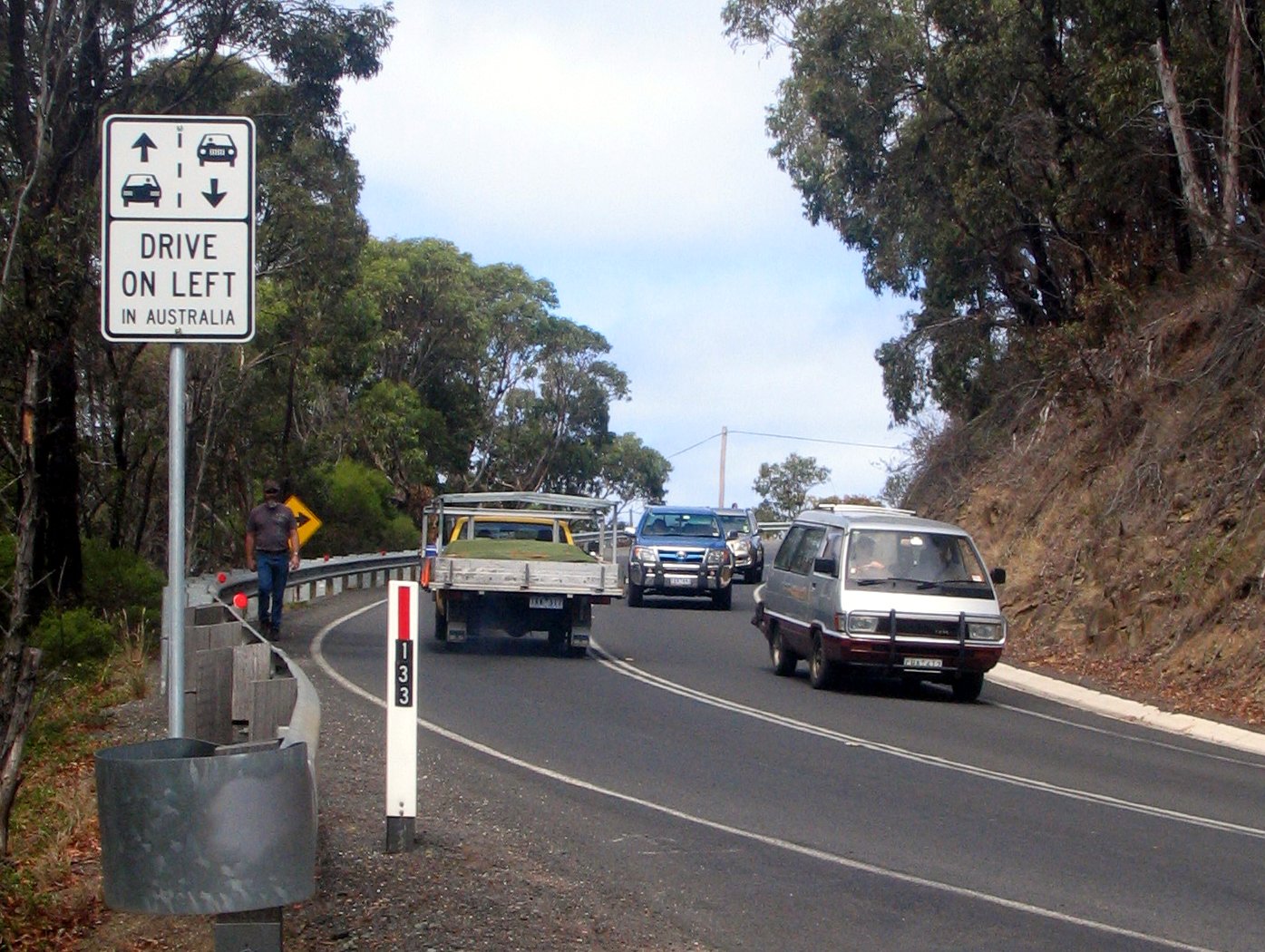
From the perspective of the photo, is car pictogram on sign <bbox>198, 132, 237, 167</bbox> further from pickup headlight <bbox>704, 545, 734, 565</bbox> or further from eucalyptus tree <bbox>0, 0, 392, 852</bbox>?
pickup headlight <bbox>704, 545, 734, 565</bbox>

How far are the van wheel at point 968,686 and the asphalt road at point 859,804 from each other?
9.6 inches

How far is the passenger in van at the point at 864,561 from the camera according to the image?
1673 centimetres

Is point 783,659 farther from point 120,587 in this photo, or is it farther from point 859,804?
point 120,587

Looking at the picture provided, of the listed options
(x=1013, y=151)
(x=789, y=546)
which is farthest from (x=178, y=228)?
(x=1013, y=151)

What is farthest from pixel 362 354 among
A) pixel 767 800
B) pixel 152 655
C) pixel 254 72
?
pixel 767 800

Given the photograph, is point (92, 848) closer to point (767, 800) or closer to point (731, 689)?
point (767, 800)

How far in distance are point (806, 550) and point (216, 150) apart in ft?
44.2

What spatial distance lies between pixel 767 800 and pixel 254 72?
17797mm

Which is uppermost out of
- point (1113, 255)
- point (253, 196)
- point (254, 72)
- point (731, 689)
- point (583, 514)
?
point (254, 72)

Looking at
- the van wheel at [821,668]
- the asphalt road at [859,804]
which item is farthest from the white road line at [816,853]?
the van wheel at [821,668]

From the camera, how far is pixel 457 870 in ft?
25.3

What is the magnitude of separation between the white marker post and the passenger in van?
30.6ft

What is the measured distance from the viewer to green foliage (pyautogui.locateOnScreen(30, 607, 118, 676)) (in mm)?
15336

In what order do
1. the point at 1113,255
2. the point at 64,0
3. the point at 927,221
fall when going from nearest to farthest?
the point at 64,0, the point at 1113,255, the point at 927,221
